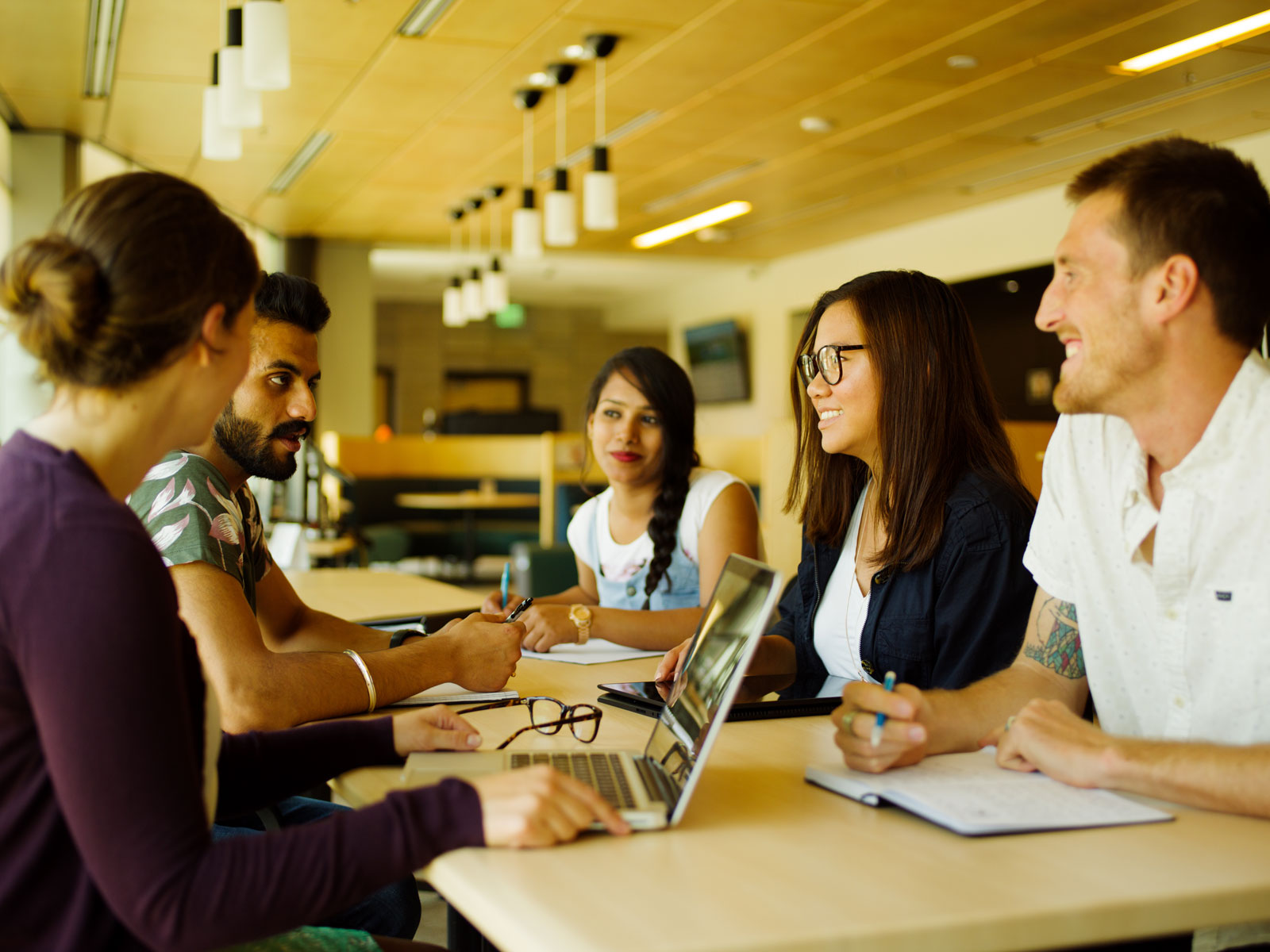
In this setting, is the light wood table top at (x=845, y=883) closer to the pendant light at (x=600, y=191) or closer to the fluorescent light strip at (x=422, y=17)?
the fluorescent light strip at (x=422, y=17)

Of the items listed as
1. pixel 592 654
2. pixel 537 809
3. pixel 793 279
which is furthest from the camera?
pixel 793 279

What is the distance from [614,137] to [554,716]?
5.60m

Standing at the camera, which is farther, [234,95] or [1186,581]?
[234,95]

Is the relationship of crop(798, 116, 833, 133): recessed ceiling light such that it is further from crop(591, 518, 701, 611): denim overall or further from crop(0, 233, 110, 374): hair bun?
crop(0, 233, 110, 374): hair bun

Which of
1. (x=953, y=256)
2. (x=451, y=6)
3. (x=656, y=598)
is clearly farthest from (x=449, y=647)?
(x=953, y=256)

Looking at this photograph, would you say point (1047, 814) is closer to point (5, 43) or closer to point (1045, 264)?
point (5, 43)

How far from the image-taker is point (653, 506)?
277 centimetres

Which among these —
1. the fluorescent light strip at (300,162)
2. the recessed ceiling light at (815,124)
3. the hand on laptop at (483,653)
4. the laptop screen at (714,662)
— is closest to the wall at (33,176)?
the fluorescent light strip at (300,162)

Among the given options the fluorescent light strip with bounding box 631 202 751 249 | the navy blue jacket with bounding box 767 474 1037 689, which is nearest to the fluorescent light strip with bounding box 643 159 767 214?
the fluorescent light strip with bounding box 631 202 751 249

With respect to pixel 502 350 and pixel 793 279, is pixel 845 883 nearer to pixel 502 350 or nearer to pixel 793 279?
pixel 793 279

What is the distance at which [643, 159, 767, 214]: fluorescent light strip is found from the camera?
7454 millimetres

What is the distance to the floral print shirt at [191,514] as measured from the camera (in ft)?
4.89

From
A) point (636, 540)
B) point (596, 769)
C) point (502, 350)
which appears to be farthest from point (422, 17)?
point (502, 350)

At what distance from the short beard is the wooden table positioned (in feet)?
22.5
